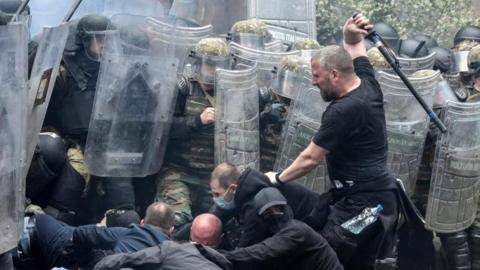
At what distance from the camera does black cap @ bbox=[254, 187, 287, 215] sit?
575 centimetres

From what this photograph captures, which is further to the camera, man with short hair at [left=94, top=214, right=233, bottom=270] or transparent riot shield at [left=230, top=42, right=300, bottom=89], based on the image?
transparent riot shield at [left=230, top=42, right=300, bottom=89]

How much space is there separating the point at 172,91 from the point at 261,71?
2.41ft

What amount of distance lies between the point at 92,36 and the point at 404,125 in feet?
7.42

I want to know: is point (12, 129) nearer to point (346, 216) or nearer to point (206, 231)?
point (206, 231)

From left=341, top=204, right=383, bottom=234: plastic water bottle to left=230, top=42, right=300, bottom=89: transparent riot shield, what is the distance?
198cm

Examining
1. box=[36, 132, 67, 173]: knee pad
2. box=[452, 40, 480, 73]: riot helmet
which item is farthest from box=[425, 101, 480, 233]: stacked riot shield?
box=[36, 132, 67, 173]: knee pad

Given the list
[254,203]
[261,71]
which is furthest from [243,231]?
[261,71]

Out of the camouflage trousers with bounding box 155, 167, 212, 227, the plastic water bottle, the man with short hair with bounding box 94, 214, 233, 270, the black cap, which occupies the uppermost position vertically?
the black cap

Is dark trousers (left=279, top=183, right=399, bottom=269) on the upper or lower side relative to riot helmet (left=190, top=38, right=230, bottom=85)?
lower

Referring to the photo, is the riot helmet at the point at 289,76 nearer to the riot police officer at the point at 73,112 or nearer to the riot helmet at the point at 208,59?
the riot helmet at the point at 208,59

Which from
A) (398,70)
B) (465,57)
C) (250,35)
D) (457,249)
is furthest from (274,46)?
(457,249)

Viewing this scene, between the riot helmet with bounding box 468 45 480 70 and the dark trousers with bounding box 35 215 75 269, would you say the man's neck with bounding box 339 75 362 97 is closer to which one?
the dark trousers with bounding box 35 215 75 269

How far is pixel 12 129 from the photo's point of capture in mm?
5957

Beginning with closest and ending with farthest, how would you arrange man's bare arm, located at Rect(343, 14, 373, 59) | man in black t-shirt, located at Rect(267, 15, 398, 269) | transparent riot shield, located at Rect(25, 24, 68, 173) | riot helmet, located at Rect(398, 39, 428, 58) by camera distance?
man in black t-shirt, located at Rect(267, 15, 398, 269), man's bare arm, located at Rect(343, 14, 373, 59), transparent riot shield, located at Rect(25, 24, 68, 173), riot helmet, located at Rect(398, 39, 428, 58)
